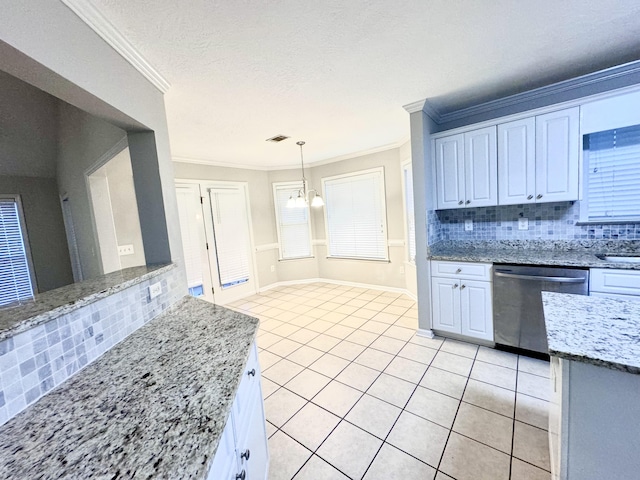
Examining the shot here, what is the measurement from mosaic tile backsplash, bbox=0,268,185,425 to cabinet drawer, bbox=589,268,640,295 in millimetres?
3160

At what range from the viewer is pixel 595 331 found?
1.03 meters

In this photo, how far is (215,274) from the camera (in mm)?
4488

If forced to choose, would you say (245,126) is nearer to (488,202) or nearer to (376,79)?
(376,79)

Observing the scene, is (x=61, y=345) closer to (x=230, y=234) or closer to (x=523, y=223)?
(x=523, y=223)

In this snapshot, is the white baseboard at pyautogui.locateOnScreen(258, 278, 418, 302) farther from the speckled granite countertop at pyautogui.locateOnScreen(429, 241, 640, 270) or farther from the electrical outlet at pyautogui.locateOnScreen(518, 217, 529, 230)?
the electrical outlet at pyautogui.locateOnScreen(518, 217, 529, 230)

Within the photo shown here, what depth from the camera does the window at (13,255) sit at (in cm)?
365

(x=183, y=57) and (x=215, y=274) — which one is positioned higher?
(x=183, y=57)

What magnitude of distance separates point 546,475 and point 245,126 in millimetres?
3575

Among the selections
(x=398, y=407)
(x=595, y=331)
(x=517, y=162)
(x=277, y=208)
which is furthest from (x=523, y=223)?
(x=277, y=208)

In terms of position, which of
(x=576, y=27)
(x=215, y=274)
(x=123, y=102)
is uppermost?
(x=576, y=27)

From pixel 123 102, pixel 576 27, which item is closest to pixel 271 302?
pixel 123 102

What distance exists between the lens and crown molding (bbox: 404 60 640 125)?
2.14 m

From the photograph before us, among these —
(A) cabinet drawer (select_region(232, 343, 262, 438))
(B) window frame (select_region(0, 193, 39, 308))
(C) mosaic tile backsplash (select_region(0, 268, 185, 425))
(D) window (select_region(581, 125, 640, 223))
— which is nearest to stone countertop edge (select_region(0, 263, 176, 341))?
(C) mosaic tile backsplash (select_region(0, 268, 185, 425))

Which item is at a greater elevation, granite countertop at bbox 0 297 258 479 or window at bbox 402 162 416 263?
window at bbox 402 162 416 263
